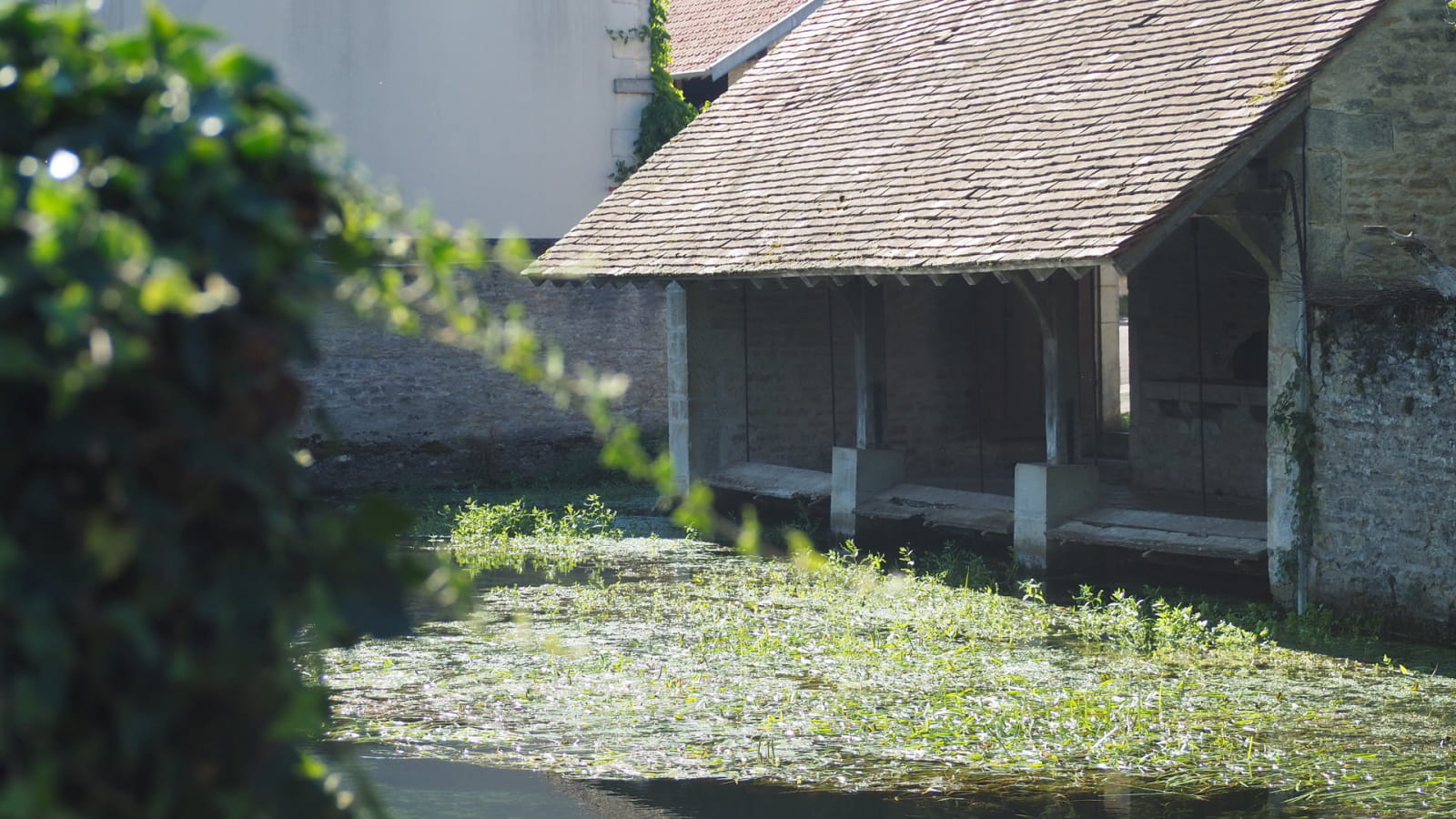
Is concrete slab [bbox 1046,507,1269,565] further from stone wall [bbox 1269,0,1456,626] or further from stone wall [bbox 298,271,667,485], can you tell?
stone wall [bbox 298,271,667,485]

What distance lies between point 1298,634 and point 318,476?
10.5 meters

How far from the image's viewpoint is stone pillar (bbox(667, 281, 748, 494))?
14609 millimetres

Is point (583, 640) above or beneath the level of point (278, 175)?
beneath

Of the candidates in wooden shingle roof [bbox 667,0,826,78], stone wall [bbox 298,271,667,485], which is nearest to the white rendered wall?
stone wall [bbox 298,271,667,485]

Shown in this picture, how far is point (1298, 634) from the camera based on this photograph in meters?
9.03

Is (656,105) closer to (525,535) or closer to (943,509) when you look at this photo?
(525,535)

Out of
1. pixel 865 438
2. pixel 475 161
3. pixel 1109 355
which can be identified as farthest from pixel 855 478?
pixel 475 161

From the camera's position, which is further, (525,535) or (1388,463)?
(525,535)

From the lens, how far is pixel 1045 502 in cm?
1128

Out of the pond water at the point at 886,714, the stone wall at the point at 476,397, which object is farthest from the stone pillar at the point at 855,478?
the stone wall at the point at 476,397

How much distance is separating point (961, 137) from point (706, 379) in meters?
3.44

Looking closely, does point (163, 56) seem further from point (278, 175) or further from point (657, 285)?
point (657, 285)

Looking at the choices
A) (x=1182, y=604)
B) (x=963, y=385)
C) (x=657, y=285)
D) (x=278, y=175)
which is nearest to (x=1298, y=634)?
(x=1182, y=604)

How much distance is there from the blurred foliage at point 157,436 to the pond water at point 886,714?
2.83 meters
